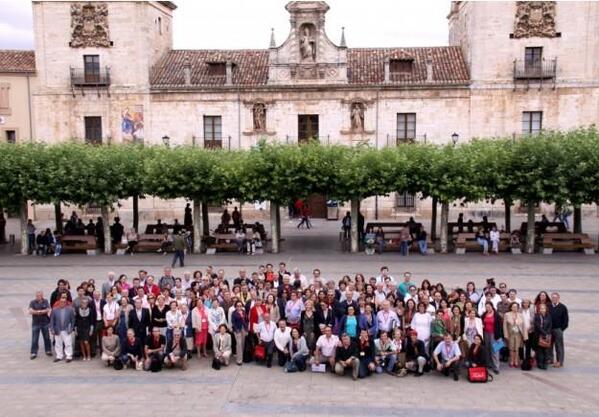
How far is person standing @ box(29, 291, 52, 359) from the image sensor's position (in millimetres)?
12391

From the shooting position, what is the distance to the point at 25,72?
3566cm

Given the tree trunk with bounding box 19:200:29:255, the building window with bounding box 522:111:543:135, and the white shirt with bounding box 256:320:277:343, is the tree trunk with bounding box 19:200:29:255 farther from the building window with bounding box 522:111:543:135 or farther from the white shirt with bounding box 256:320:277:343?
the building window with bounding box 522:111:543:135

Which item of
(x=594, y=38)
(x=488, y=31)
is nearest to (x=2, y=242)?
(x=488, y=31)

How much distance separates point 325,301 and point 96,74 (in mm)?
28031

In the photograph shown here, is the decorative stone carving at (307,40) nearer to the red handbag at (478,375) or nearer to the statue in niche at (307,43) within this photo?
the statue in niche at (307,43)

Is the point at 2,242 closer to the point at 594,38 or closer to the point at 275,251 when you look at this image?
the point at 275,251

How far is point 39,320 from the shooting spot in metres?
12.5

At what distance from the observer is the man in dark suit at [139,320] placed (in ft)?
39.1

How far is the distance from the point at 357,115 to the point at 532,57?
10.3 metres

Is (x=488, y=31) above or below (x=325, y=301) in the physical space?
above

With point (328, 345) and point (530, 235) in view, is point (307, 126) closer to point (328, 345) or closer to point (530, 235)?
point (530, 235)

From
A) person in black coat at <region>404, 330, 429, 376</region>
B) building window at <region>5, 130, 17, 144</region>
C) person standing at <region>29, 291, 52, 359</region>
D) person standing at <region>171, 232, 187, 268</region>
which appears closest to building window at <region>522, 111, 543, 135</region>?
person standing at <region>171, 232, 187, 268</region>

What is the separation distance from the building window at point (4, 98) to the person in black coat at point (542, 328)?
34.2m

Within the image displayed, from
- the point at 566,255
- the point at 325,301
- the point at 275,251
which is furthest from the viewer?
the point at 275,251
